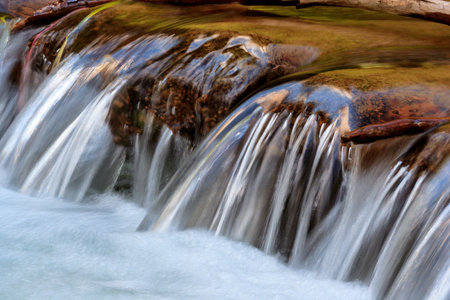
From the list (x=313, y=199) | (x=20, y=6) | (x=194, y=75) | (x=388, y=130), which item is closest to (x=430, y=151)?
(x=388, y=130)

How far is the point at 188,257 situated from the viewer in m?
3.33

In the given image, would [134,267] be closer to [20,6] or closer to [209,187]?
[209,187]

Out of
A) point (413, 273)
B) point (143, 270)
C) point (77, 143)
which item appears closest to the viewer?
point (413, 273)

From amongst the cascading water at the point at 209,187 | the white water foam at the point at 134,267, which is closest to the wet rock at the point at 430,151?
the cascading water at the point at 209,187

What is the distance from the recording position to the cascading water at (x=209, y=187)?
9.64 feet

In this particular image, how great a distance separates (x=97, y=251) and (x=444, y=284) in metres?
1.94

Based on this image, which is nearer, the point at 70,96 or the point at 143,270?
the point at 143,270

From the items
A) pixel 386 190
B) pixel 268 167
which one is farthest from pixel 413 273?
pixel 268 167

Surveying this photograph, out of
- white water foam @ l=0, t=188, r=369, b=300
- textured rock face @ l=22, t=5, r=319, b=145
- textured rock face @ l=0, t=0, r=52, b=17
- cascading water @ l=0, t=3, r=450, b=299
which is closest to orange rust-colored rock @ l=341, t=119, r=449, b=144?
cascading water @ l=0, t=3, r=450, b=299

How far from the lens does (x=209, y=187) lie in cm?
367

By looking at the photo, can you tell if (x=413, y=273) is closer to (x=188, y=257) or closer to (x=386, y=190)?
(x=386, y=190)

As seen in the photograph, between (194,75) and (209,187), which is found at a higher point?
(194,75)

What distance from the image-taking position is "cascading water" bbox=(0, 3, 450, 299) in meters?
2.94

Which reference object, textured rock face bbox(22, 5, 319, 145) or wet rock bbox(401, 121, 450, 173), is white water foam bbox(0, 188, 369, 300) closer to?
wet rock bbox(401, 121, 450, 173)
